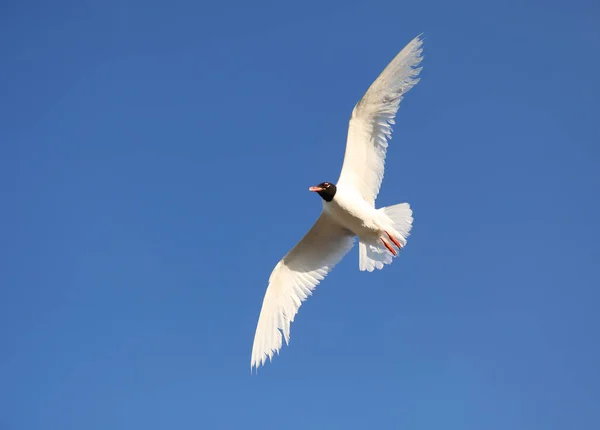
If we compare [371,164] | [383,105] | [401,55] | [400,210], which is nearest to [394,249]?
[400,210]

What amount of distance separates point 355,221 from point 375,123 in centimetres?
201

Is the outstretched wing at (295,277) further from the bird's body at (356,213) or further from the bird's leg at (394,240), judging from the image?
the bird's leg at (394,240)

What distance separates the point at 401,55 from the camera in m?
14.6

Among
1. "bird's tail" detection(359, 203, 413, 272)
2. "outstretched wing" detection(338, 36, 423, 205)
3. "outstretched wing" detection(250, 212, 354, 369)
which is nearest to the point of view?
"outstretched wing" detection(338, 36, 423, 205)

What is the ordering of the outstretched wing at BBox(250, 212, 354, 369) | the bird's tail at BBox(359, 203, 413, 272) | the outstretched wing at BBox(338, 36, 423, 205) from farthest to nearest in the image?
the outstretched wing at BBox(250, 212, 354, 369)
the bird's tail at BBox(359, 203, 413, 272)
the outstretched wing at BBox(338, 36, 423, 205)

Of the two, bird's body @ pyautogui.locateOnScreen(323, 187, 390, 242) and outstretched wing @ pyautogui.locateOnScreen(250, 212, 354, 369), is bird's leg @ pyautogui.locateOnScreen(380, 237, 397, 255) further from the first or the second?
outstretched wing @ pyautogui.locateOnScreen(250, 212, 354, 369)

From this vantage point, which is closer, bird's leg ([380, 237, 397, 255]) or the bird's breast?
the bird's breast

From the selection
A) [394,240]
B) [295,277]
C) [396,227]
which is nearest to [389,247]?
[394,240]

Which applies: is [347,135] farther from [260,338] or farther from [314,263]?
[260,338]

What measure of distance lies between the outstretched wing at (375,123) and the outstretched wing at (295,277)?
1043mm

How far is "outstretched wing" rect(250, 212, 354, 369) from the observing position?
16156mm

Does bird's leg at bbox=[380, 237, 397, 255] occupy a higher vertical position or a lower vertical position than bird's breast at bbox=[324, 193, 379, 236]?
lower

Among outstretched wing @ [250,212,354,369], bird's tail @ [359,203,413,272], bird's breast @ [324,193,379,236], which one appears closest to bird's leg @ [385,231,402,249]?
bird's tail @ [359,203,413,272]

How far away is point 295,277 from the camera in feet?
54.5
